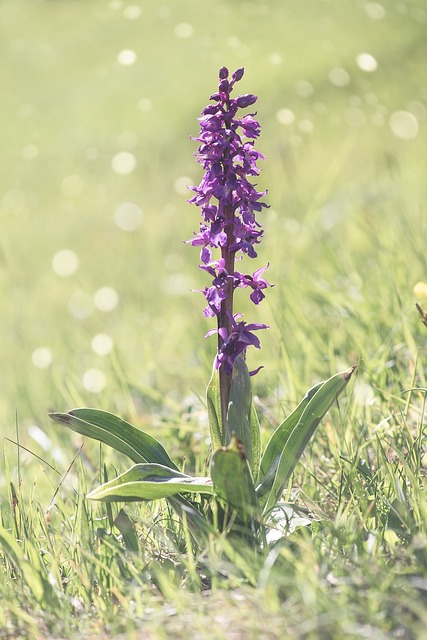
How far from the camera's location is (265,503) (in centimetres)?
188

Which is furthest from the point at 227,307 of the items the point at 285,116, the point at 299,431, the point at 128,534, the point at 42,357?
the point at 285,116

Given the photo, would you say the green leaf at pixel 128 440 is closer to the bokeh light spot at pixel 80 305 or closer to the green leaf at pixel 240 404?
the green leaf at pixel 240 404

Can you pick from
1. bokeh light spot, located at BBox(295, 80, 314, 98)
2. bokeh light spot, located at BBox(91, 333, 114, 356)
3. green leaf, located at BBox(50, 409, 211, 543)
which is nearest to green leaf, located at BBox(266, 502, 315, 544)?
green leaf, located at BBox(50, 409, 211, 543)

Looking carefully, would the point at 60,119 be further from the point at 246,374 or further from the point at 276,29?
the point at 246,374

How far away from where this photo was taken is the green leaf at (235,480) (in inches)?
64.5

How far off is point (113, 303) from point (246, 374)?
374cm

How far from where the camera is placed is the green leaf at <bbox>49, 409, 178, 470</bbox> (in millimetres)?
1817

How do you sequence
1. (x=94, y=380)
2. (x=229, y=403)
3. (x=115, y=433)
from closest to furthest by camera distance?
(x=229, y=403) < (x=115, y=433) < (x=94, y=380)

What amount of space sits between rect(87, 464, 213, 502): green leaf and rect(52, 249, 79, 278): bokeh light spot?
16.2 ft

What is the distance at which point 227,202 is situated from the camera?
1.76m

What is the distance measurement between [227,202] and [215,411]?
0.51 m

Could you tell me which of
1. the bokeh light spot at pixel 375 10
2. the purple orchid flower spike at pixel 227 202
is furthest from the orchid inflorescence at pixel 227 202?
the bokeh light spot at pixel 375 10

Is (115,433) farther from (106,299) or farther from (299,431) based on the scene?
(106,299)

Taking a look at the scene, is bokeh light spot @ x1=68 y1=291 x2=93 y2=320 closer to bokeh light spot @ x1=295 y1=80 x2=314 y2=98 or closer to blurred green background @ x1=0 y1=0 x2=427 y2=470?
blurred green background @ x1=0 y1=0 x2=427 y2=470
